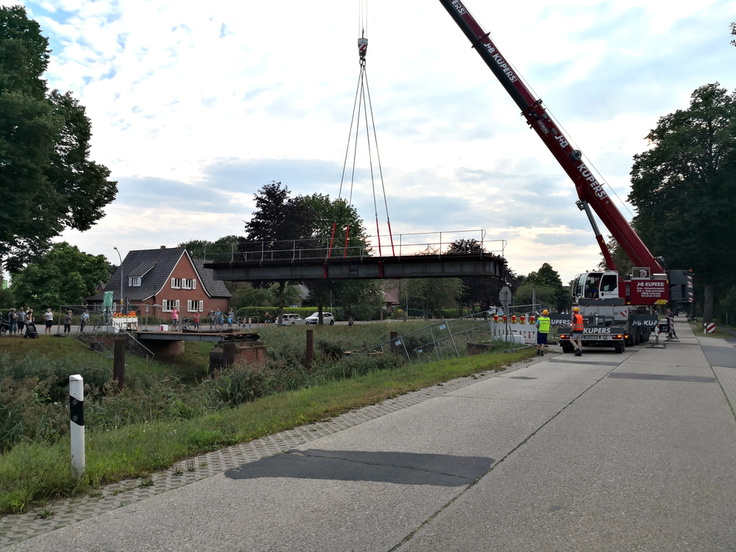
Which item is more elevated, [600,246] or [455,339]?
[600,246]

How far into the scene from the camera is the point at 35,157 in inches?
930

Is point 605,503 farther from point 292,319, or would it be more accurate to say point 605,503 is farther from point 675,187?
point 292,319

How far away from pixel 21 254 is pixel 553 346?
24.4 metres

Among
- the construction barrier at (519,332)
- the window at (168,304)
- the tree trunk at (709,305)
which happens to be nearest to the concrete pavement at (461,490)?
the construction barrier at (519,332)

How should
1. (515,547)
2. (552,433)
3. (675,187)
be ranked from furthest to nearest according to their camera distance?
(675,187), (552,433), (515,547)

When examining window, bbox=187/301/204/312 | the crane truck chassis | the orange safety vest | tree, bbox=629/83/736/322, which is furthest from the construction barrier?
window, bbox=187/301/204/312

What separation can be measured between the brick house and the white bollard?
198ft

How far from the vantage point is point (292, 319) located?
63.8 metres

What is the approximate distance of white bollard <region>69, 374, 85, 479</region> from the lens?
5.65 meters

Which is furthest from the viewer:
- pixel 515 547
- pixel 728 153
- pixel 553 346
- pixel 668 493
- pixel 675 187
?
pixel 675 187

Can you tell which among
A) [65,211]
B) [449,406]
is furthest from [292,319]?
[449,406]

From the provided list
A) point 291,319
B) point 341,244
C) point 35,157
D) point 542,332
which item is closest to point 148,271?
point 291,319

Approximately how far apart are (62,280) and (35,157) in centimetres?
4415

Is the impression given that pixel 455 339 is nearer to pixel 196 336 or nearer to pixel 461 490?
pixel 196 336
